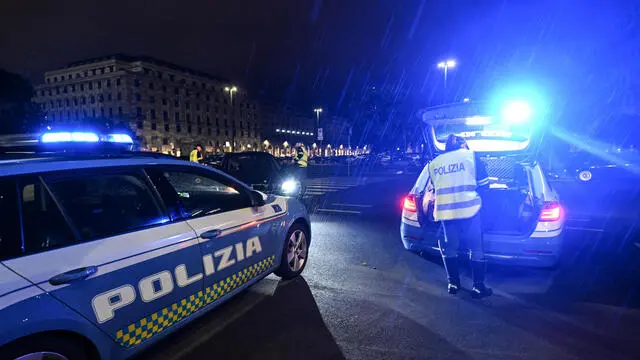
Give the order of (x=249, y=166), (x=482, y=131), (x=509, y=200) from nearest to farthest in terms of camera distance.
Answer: (x=509, y=200) → (x=482, y=131) → (x=249, y=166)

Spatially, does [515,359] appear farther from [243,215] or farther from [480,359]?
[243,215]

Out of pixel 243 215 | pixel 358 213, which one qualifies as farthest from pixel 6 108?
pixel 243 215

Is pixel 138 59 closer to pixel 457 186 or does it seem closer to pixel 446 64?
pixel 446 64

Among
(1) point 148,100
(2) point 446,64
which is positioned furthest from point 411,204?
(1) point 148,100

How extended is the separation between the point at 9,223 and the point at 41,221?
17 cm

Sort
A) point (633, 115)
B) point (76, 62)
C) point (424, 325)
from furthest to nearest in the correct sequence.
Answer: point (76, 62) → point (633, 115) → point (424, 325)

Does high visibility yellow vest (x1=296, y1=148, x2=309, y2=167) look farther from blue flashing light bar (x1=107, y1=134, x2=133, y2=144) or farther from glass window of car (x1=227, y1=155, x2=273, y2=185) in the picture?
blue flashing light bar (x1=107, y1=134, x2=133, y2=144)

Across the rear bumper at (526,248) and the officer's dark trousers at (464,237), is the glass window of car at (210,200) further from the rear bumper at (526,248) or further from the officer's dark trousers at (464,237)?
the rear bumper at (526,248)

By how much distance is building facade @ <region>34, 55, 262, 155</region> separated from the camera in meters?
85.9

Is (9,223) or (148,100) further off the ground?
(148,100)

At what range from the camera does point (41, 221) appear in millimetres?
2266

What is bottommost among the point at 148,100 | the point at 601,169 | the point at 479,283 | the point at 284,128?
the point at 479,283

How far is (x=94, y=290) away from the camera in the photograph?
2.22m

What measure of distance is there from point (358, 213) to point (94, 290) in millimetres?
7501
